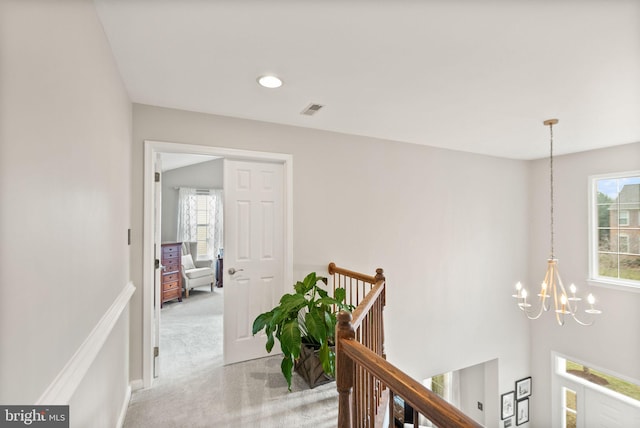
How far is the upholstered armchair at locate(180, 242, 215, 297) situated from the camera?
607 cm

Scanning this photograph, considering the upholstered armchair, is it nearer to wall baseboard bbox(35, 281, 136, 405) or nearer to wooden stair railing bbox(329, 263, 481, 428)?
wall baseboard bbox(35, 281, 136, 405)

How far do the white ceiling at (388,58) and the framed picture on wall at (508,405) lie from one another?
164 inches

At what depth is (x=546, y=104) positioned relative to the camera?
2609 mm

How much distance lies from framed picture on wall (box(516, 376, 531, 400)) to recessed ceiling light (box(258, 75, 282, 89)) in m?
5.72

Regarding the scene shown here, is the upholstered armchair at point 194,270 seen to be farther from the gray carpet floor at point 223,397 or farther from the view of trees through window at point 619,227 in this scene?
the view of trees through window at point 619,227

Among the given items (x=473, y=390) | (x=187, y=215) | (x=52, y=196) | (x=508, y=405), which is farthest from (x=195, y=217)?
(x=508, y=405)

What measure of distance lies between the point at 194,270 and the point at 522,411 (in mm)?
6337

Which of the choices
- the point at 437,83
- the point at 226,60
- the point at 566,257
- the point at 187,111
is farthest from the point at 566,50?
the point at 566,257

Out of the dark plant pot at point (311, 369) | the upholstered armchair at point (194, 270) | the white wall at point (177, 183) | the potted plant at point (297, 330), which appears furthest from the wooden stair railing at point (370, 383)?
the white wall at point (177, 183)

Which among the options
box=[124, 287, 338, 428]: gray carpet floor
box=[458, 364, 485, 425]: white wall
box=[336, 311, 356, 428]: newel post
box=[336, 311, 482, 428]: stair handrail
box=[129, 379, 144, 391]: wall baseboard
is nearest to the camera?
box=[336, 311, 482, 428]: stair handrail

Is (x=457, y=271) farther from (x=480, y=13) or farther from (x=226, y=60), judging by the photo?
(x=226, y=60)

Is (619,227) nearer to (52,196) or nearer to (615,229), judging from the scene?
(615,229)

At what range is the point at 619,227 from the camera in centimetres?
420

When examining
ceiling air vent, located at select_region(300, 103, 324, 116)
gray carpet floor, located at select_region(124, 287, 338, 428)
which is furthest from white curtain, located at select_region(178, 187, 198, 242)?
ceiling air vent, located at select_region(300, 103, 324, 116)
